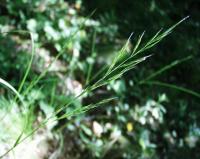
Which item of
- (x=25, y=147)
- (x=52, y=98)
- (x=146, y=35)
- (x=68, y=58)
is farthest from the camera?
(x=146, y=35)


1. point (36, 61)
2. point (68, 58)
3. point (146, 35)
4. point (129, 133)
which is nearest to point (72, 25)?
point (68, 58)

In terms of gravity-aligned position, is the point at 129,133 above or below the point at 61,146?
below

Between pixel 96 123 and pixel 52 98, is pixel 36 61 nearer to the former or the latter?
pixel 52 98

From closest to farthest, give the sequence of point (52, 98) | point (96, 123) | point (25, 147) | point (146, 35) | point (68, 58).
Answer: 1. point (25, 147)
2. point (52, 98)
3. point (96, 123)
4. point (68, 58)
5. point (146, 35)

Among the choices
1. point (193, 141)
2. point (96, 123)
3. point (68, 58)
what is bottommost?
point (193, 141)

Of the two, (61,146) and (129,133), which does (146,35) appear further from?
(61,146)

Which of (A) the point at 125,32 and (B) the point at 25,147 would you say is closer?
(B) the point at 25,147

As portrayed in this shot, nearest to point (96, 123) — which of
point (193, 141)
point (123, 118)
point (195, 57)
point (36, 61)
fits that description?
point (123, 118)
